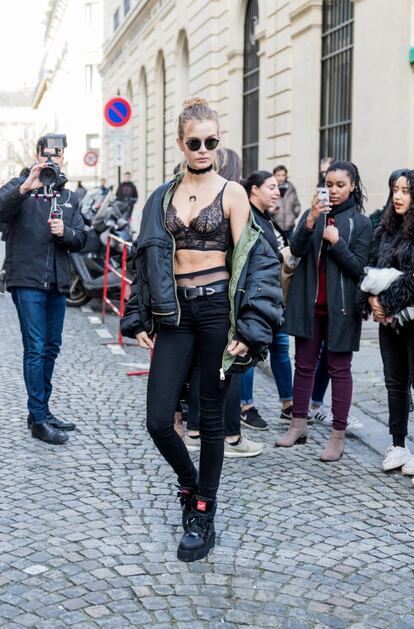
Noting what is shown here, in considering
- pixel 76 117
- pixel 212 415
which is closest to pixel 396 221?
pixel 212 415

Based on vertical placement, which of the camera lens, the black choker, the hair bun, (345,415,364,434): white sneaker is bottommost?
(345,415,364,434): white sneaker

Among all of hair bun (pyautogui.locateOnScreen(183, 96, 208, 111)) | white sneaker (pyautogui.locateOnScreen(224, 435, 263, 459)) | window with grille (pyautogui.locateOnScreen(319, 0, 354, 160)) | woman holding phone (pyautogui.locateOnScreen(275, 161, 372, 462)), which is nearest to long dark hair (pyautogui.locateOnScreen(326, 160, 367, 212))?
woman holding phone (pyautogui.locateOnScreen(275, 161, 372, 462))

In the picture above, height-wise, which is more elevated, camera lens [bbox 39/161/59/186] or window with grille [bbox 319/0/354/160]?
window with grille [bbox 319/0/354/160]

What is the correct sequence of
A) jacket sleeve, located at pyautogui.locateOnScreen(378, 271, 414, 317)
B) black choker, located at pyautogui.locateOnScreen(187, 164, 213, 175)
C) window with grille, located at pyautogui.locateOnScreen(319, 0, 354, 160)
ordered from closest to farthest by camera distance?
black choker, located at pyautogui.locateOnScreen(187, 164, 213, 175)
jacket sleeve, located at pyautogui.locateOnScreen(378, 271, 414, 317)
window with grille, located at pyautogui.locateOnScreen(319, 0, 354, 160)

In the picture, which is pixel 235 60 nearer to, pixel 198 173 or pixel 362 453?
pixel 362 453

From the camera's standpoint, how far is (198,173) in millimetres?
3955

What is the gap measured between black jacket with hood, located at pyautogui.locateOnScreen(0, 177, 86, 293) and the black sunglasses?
81.0 inches

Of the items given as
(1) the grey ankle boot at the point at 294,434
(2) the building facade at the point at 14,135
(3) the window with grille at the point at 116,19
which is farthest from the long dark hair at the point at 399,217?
(2) the building facade at the point at 14,135

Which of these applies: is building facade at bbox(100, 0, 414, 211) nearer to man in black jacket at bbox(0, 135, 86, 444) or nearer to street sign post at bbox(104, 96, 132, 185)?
street sign post at bbox(104, 96, 132, 185)

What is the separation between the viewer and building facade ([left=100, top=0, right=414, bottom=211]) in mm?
11820

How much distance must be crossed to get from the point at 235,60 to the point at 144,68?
13182 millimetres

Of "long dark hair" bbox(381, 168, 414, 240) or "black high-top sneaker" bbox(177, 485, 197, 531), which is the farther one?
"long dark hair" bbox(381, 168, 414, 240)

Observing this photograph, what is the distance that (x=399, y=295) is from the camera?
510 cm

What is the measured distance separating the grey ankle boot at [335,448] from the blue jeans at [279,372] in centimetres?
96
